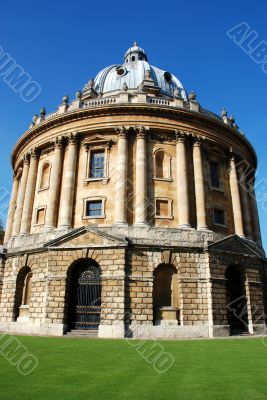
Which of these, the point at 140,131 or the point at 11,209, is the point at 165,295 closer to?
the point at 140,131

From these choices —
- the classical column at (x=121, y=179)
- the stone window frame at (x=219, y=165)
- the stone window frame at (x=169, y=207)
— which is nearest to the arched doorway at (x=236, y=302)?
the stone window frame at (x=169, y=207)

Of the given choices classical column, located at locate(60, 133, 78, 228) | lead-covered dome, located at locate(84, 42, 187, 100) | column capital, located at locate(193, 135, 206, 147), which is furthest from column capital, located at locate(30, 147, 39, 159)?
column capital, located at locate(193, 135, 206, 147)

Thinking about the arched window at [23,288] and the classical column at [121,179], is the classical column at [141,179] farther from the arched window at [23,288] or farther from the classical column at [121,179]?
the arched window at [23,288]

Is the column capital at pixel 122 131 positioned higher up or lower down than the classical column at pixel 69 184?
higher up

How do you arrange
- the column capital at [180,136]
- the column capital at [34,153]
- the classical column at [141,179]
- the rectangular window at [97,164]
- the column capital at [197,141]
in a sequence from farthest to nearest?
the column capital at [34,153] < the column capital at [197,141] < the column capital at [180,136] < the rectangular window at [97,164] < the classical column at [141,179]

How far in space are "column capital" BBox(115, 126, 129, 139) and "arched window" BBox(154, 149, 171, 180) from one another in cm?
300

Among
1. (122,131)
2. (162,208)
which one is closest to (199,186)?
(162,208)

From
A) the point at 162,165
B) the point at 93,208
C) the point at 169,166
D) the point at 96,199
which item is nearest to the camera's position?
the point at 96,199

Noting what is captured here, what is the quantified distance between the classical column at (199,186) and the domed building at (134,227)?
0.09 meters

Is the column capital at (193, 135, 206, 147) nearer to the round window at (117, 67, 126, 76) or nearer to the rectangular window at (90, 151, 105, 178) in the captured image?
the rectangular window at (90, 151, 105, 178)

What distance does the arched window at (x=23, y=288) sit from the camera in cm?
2652

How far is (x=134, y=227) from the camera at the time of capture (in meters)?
25.0

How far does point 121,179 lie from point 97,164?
3444 mm

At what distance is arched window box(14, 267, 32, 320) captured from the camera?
87.0 ft
